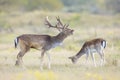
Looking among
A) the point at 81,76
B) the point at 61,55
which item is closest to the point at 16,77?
the point at 81,76

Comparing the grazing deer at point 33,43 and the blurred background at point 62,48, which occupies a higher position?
the grazing deer at point 33,43

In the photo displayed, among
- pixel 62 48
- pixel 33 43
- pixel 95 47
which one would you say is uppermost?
pixel 33 43

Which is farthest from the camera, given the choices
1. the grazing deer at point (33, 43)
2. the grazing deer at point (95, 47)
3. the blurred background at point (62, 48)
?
the grazing deer at point (95, 47)

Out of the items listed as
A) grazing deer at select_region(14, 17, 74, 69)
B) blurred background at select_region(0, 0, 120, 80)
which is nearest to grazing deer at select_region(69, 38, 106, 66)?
blurred background at select_region(0, 0, 120, 80)

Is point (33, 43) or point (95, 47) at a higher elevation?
point (33, 43)

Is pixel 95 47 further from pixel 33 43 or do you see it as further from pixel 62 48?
pixel 62 48

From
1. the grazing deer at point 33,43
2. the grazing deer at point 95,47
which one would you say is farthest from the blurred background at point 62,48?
the grazing deer at point 33,43

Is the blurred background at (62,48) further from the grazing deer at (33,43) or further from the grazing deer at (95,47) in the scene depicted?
the grazing deer at (33,43)

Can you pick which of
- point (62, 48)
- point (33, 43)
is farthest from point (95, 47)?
point (62, 48)

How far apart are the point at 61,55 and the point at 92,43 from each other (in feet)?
9.97

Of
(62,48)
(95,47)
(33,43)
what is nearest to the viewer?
(33,43)

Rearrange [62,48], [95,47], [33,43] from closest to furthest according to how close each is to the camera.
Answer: [33,43]
[95,47]
[62,48]

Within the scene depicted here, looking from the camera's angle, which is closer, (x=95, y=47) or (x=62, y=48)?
(x=95, y=47)

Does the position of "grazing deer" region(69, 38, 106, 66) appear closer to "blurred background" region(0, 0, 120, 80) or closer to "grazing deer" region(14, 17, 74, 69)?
"blurred background" region(0, 0, 120, 80)
